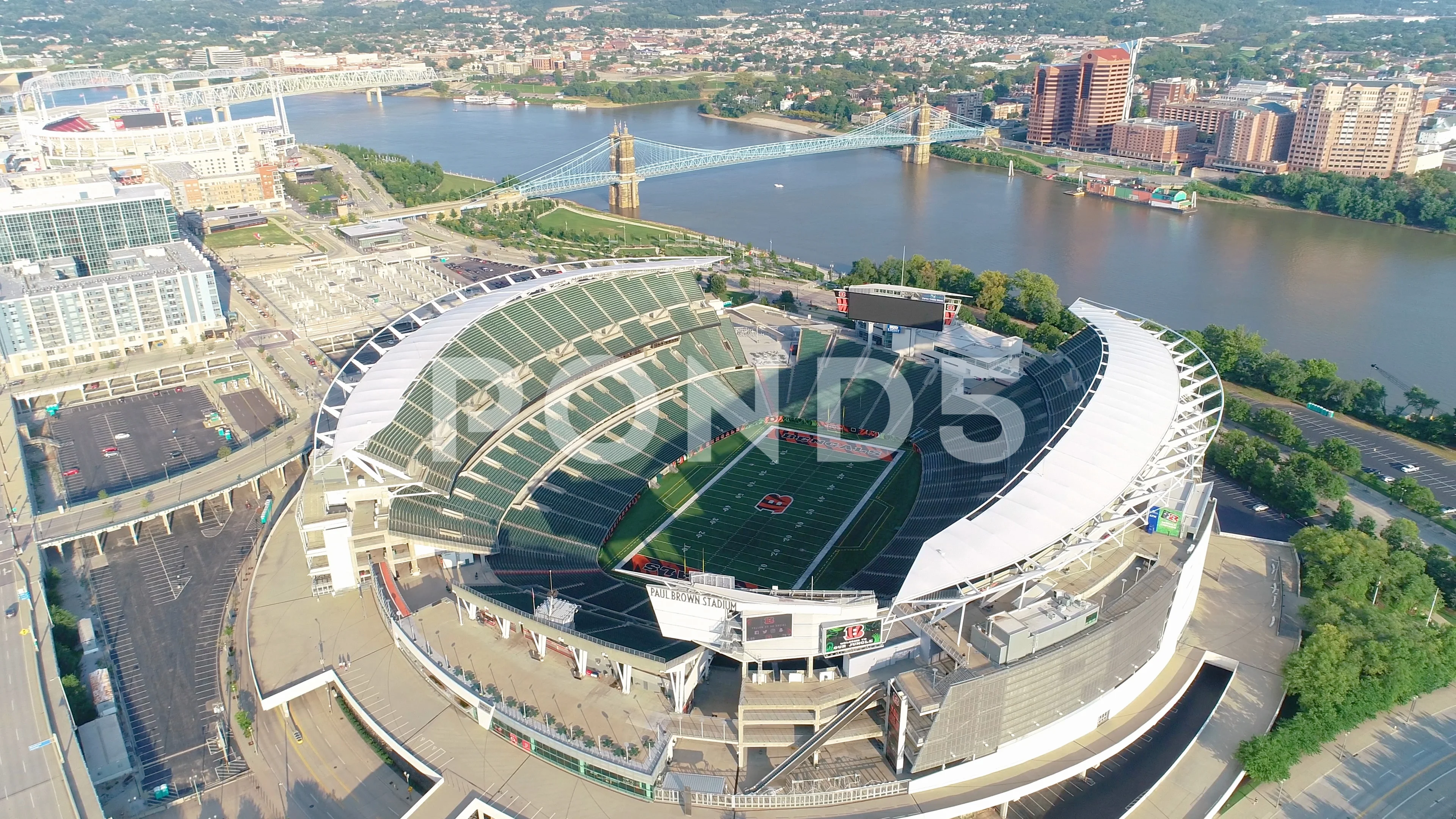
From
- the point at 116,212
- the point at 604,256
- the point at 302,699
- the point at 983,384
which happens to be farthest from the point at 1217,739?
the point at 116,212

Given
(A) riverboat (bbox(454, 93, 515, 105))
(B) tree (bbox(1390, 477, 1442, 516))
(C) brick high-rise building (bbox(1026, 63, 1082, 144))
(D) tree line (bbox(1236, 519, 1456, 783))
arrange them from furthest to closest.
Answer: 1. (A) riverboat (bbox(454, 93, 515, 105))
2. (C) brick high-rise building (bbox(1026, 63, 1082, 144))
3. (B) tree (bbox(1390, 477, 1442, 516))
4. (D) tree line (bbox(1236, 519, 1456, 783))

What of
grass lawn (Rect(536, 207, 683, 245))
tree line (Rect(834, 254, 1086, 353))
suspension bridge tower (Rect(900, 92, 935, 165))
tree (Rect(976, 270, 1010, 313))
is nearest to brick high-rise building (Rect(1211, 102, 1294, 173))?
suspension bridge tower (Rect(900, 92, 935, 165))

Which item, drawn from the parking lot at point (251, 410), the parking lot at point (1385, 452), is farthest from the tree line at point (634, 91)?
the parking lot at point (1385, 452)

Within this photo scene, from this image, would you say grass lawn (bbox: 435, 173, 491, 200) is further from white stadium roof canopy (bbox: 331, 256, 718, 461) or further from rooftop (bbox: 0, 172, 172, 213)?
white stadium roof canopy (bbox: 331, 256, 718, 461)

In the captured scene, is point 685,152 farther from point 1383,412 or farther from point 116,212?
point 1383,412

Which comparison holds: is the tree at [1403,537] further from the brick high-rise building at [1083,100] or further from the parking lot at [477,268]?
the brick high-rise building at [1083,100]

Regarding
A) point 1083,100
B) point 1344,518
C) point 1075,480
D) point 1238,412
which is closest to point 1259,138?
point 1083,100

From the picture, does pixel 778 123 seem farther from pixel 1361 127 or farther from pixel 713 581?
pixel 713 581
